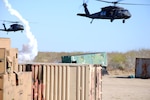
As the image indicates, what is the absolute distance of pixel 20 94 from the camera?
923cm

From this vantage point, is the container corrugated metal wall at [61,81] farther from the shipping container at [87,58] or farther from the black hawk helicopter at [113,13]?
the shipping container at [87,58]

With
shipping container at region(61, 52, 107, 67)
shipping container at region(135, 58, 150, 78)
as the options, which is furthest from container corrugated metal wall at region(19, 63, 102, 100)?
shipping container at region(135, 58, 150, 78)

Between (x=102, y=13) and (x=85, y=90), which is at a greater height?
(x=102, y=13)

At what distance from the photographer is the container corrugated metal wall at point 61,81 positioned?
47.2ft

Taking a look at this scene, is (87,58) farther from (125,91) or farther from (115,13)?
(125,91)

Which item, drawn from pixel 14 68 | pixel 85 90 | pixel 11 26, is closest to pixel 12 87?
pixel 14 68

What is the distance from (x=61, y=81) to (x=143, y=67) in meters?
32.7

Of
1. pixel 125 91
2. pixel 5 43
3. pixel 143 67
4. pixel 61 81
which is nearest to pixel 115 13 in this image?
pixel 143 67

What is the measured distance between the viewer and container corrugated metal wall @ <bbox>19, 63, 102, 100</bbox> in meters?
14.4

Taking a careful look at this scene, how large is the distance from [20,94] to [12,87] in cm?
62

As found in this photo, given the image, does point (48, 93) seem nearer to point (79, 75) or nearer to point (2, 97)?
point (79, 75)

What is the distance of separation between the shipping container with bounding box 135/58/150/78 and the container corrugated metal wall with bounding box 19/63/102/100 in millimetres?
31633

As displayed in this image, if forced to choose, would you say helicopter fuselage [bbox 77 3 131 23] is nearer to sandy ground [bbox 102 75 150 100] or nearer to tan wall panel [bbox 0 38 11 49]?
sandy ground [bbox 102 75 150 100]

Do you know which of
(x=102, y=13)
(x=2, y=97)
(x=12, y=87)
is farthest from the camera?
(x=102, y=13)
